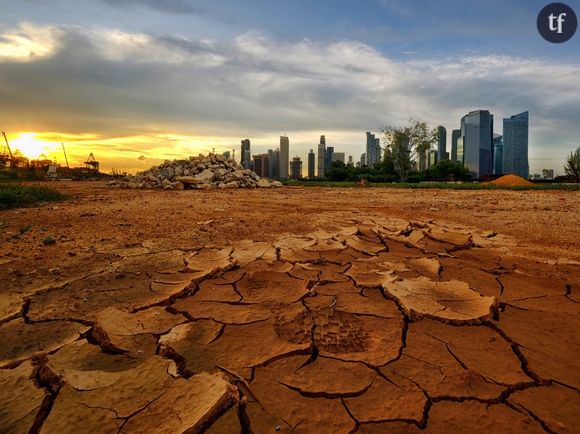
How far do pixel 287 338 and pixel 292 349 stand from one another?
0.10 meters

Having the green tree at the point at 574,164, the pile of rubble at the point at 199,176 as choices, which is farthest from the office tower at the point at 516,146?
the pile of rubble at the point at 199,176

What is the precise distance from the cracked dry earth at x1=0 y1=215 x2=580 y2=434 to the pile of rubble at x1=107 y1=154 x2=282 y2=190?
35.4ft

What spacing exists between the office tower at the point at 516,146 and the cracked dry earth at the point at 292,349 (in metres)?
64.6

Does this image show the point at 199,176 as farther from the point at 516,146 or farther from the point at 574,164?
the point at 516,146

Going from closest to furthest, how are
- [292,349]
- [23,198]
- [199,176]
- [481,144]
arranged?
[292,349] → [23,198] → [199,176] → [481,144]

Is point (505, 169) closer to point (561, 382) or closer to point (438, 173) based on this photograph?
point (438, 173)

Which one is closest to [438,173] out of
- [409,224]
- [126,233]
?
[409,224]

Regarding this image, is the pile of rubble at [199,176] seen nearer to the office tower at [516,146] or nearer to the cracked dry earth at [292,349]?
the cracked dry earth at [292,349]

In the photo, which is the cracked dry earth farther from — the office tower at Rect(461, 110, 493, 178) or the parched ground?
the office tower at Rect(461, 110, 493, 178)

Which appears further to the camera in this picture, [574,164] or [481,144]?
[481,144]

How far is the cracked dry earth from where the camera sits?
1106 mm

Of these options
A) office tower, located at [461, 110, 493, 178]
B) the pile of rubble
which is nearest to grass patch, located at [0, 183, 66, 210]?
the pile of rubble

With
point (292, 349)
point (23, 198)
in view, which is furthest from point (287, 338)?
point (23, 198)

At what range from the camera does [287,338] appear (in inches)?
62.0
